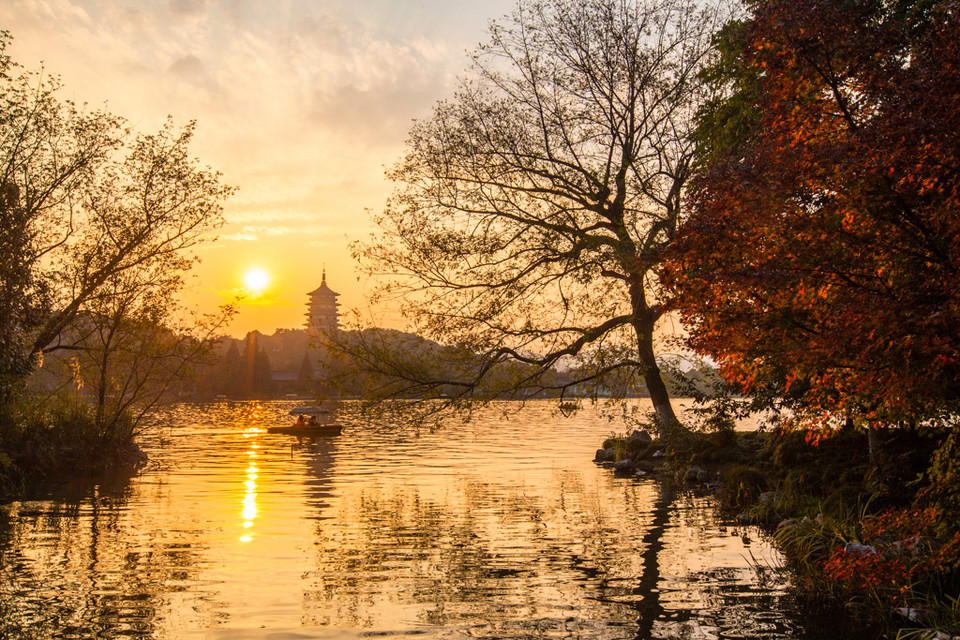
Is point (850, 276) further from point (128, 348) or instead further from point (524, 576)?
point (128, 348)

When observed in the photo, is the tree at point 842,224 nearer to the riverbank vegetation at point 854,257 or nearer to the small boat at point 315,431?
the riverbank vegetation at point 854,257

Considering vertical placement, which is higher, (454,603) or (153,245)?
(153,245)

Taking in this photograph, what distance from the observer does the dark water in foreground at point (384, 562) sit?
35.7 feet

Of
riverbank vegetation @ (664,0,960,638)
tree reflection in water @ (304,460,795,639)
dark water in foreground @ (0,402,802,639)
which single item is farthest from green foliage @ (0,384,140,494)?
riverbank vegetation @ (664,0,960,638)

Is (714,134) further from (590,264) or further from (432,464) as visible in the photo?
(432,464)

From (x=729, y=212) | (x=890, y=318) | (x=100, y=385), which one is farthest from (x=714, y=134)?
(x=100, y=385)

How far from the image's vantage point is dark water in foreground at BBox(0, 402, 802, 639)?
10.9 m

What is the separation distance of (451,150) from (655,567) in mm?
18839

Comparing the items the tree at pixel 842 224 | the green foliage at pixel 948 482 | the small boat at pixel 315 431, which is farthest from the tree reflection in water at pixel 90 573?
the small boat at pixel 315 431

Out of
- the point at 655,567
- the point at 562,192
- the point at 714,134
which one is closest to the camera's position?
the point at 655,567

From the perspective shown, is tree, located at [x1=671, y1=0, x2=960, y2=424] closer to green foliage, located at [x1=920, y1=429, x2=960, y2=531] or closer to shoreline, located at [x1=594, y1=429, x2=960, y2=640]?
green foliage, located at [x1=920, y1=429, x2=960, y2=531]

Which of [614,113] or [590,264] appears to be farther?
[614,113]

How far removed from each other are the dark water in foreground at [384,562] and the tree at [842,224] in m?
3.79

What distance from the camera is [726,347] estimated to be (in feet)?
40.0
